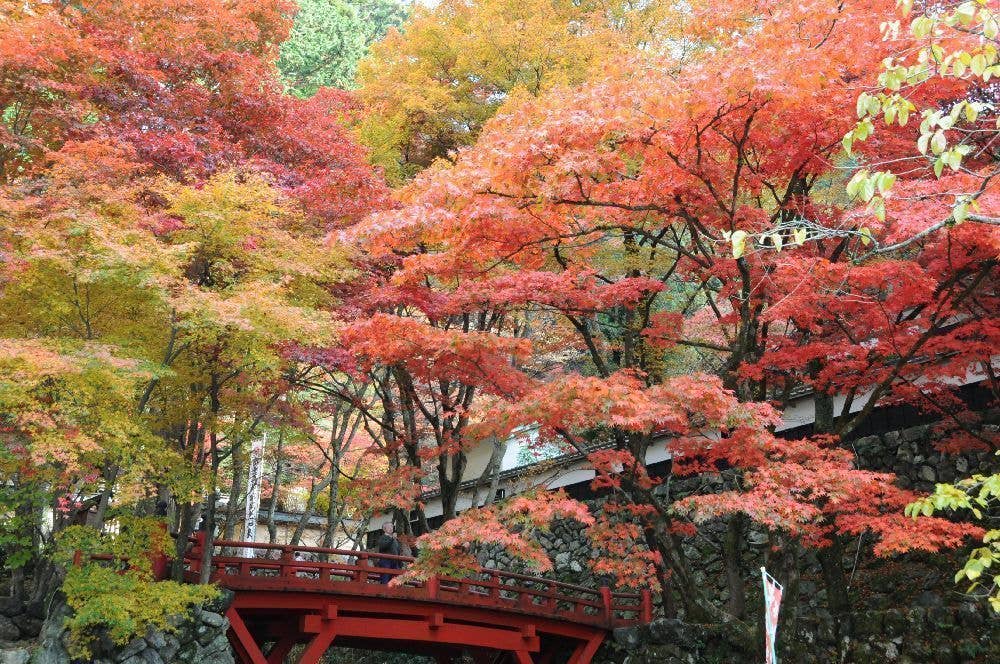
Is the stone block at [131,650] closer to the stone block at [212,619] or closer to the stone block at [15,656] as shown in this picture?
the stone block at [212,619]

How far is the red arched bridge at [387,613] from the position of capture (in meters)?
12.0

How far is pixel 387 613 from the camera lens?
12867mm

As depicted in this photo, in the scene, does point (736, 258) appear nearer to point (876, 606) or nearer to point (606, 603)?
point (876, 606)

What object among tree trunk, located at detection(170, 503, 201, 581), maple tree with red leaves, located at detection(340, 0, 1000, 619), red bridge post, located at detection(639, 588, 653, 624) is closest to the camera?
maple tree with red leaves, located at detection(340, 0, 1000, 619)

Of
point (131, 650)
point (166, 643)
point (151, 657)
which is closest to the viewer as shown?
point (131, 650)

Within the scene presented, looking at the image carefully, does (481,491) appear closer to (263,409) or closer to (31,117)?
(263,409)

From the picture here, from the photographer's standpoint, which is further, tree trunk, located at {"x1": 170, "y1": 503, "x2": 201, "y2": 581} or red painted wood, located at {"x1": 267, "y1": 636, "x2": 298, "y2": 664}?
red painted wood, located at {"x1": 267, "y1": 636, "x2": 298, "y2": 664}

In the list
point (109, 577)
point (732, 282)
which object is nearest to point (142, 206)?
point (109, 577)

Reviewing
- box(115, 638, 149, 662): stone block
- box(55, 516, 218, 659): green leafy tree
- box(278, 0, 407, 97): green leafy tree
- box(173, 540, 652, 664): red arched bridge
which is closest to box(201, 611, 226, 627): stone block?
box(55, 516, 218, 659): green leafy tree

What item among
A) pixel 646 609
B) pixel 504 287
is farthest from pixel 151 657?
pixel 646 609

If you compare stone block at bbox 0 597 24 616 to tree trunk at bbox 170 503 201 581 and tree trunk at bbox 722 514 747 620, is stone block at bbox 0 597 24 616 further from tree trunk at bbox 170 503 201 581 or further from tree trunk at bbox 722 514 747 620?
tree trunk at bbox 722 514 747 620

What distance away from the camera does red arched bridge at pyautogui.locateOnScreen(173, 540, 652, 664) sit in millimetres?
11992

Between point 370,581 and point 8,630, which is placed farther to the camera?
point 370,581

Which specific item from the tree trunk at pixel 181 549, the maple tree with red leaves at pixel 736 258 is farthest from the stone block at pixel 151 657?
the maple tree with red leaves at pixel 736 258
